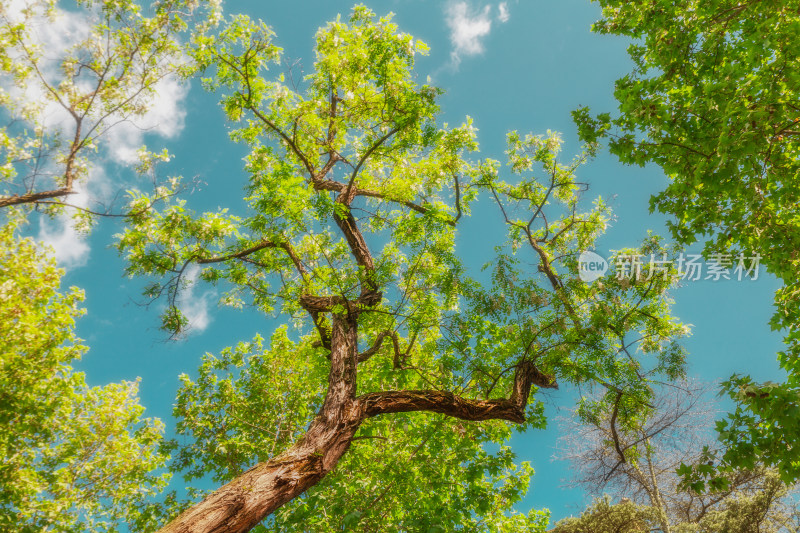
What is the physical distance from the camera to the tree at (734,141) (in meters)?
3.98

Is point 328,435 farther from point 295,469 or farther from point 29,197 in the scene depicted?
point 29,197

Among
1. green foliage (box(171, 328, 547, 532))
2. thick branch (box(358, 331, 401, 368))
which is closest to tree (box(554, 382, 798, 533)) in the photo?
green foliage (box(171, 328, 547, 532))

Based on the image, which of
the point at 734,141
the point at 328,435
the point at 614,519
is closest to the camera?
the point at 734,141

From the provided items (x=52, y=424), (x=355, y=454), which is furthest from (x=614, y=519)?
(x=52, y=424)

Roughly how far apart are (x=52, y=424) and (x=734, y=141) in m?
15.3

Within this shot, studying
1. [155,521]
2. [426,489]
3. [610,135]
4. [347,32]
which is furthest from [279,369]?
[610,135]

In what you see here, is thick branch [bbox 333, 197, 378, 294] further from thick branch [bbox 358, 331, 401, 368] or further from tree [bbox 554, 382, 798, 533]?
tree [bbox 554, 382, 798, 533]

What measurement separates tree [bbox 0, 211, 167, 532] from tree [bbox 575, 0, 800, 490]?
1243 cm

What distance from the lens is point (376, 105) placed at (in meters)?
8.77

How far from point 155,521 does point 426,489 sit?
732 cm

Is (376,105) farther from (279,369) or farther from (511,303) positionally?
(279,369)

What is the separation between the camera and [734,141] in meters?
4.08

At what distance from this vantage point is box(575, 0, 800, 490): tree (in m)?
3.98

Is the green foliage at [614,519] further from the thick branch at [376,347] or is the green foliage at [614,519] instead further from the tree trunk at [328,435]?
the thick branch at [376,347]
